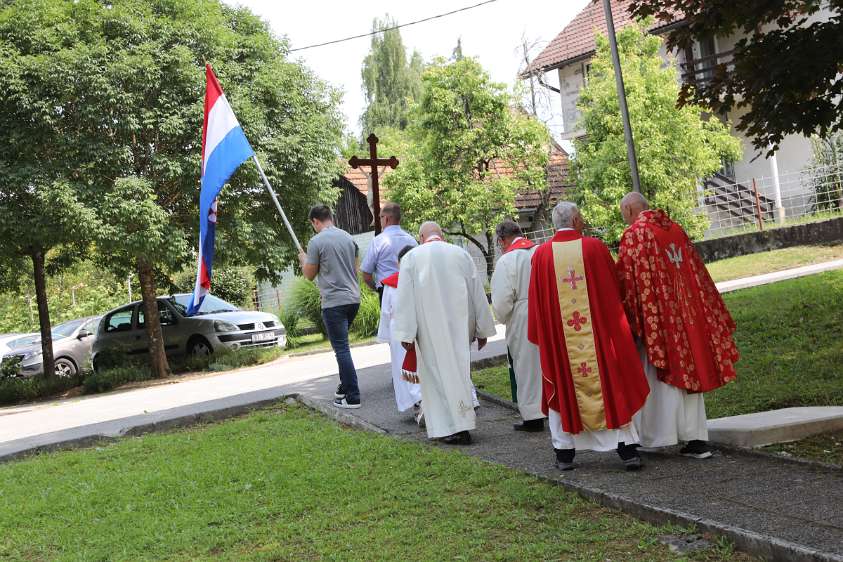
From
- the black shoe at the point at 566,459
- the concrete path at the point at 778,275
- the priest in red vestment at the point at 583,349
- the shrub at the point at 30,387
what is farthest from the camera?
the shrub at the point at 30,387

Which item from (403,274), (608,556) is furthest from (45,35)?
→ (608,556)

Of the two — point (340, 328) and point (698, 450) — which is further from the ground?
point (340, 328)

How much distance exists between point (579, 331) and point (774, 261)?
18.8 metres

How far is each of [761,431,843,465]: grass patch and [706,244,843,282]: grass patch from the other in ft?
53.4

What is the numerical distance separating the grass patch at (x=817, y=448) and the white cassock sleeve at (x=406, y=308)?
290 centimetres

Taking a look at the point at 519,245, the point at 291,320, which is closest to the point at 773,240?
the point at 291,320

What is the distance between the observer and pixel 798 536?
14.5ft

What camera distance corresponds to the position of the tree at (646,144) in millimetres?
26422

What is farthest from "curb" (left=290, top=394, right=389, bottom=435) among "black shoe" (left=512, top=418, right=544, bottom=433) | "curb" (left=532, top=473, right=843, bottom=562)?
"curb" (left=532, top=473, right=843, bottom=562)

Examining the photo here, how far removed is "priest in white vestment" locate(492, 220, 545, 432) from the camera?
8000 millimetres

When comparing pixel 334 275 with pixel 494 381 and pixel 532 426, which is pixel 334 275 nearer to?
pixel 494 381

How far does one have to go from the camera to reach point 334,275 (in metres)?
9.95

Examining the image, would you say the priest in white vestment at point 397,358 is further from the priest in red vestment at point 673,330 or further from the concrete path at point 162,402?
the concrete path at point 162,402

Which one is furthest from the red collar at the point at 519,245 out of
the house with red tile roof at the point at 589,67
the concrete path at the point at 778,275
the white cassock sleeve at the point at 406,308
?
the house with red tile roof at the point at 589,67
